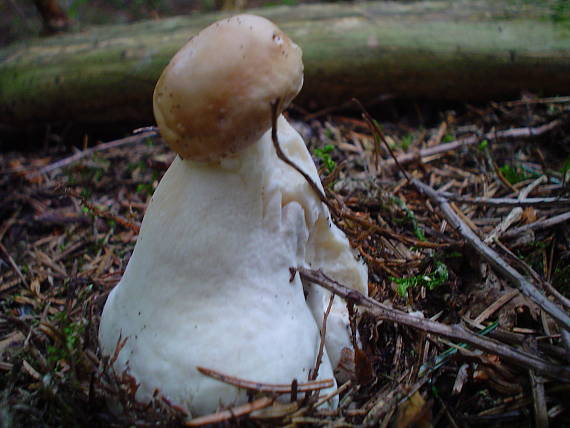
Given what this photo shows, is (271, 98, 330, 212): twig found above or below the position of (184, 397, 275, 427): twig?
above

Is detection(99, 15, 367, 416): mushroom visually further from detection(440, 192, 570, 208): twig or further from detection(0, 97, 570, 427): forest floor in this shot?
detection(440, 192, 570, 208): twig

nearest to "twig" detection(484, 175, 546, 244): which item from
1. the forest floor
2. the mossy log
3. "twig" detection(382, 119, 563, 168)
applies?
the forest floor

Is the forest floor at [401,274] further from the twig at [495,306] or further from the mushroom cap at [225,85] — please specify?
the mushroom cap at [225,85]

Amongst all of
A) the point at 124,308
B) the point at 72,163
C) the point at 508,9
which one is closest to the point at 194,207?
the point at 124,308

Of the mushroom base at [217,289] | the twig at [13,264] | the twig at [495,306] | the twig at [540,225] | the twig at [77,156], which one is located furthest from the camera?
the twig at [77,156]

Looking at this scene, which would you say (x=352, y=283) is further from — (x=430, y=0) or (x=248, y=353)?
(x=430, y=0)

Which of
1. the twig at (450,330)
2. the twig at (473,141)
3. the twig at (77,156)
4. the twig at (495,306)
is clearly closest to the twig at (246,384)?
the twig at (450,330)

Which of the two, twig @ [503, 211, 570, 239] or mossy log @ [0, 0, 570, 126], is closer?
twig @ [503, 211, 570, 239]
